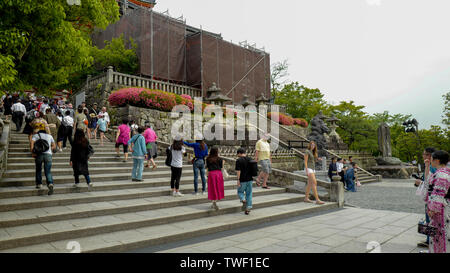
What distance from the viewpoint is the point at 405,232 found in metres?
5.45

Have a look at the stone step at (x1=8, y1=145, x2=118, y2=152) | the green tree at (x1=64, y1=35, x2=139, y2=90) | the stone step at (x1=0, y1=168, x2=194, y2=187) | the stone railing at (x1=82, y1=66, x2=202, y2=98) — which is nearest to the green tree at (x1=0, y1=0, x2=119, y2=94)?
the stone step at (x1=0, y1=168, x2=194, y2=187)

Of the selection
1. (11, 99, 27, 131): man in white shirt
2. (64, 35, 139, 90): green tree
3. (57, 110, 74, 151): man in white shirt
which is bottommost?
(57, 110, 74, 151): man in white shirt

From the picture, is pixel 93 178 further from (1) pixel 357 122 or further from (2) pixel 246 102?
(1) pixel 357 122

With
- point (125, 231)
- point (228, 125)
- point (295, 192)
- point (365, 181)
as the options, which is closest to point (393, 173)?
point (365, 181)

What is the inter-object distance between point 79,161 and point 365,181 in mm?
16498

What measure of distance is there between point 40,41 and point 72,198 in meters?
3.78

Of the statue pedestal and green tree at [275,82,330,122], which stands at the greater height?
green tree at [275,82,330,122]

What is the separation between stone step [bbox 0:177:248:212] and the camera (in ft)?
18.2

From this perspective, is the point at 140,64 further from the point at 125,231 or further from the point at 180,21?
the point at 125,231

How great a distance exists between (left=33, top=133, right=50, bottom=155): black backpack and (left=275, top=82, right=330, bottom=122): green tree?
32.9 m

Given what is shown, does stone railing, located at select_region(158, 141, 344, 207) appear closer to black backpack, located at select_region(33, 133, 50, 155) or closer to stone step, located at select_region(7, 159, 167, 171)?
stone step, located at select_region(7, 159, 167, 171)

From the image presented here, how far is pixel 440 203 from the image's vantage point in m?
3.54

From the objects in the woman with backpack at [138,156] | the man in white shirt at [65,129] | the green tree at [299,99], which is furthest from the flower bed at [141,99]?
the green tree at [299,99]

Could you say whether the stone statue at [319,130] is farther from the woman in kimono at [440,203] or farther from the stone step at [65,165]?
the woman in kimono at [440,203]
